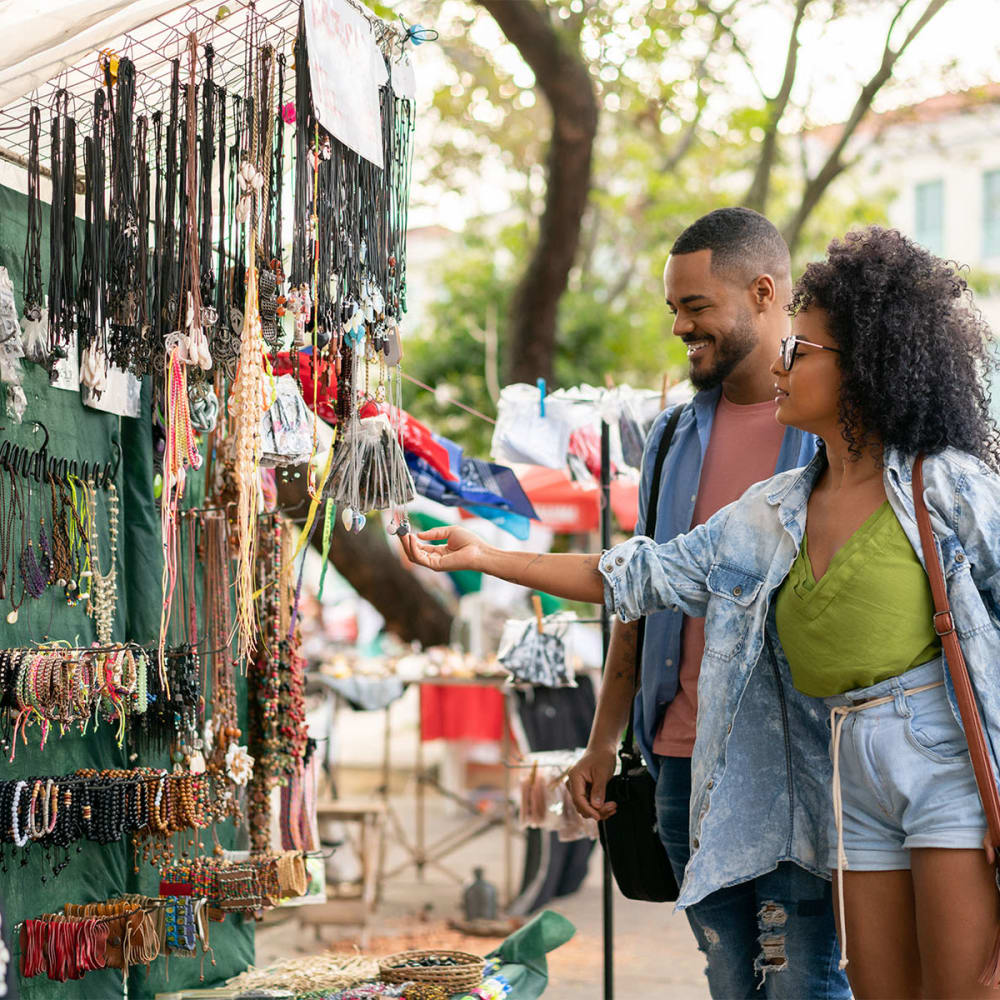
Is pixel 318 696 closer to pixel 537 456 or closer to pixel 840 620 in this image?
pixel 537 456

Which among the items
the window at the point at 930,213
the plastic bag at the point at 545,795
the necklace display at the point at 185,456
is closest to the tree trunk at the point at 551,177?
the plastic bag at the point at 545,795

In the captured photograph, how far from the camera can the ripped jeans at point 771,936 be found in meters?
2.65

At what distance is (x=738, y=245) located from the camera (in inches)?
119

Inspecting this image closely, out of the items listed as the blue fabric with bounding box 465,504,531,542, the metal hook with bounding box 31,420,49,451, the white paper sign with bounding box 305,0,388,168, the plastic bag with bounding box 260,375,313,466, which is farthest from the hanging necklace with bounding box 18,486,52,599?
the blue fabric with bounding box 465,504,531,542

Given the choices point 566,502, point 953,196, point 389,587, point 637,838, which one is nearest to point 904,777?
point 637,838

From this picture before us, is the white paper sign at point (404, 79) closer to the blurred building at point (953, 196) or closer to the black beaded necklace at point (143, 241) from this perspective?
the black beaded necklace at point (143, 241)

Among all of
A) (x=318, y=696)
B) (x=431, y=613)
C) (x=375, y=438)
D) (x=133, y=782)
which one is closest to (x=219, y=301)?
(x=375, y=438)

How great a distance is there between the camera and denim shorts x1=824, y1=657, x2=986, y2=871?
2199 mm

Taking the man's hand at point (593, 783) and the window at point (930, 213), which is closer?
the man's hand at point (593, 783)

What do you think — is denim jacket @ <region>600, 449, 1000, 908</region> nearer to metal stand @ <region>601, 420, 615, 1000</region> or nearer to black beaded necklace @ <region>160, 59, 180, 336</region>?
black beaded necklace @ <region>160, 59, 180, 336</region>

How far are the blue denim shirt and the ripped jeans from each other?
0.14m

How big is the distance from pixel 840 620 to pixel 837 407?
1.43 feet

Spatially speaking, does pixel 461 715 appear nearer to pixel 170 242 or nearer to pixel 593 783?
pixel 593 783

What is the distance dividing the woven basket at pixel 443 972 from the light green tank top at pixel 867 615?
5.87 ft
